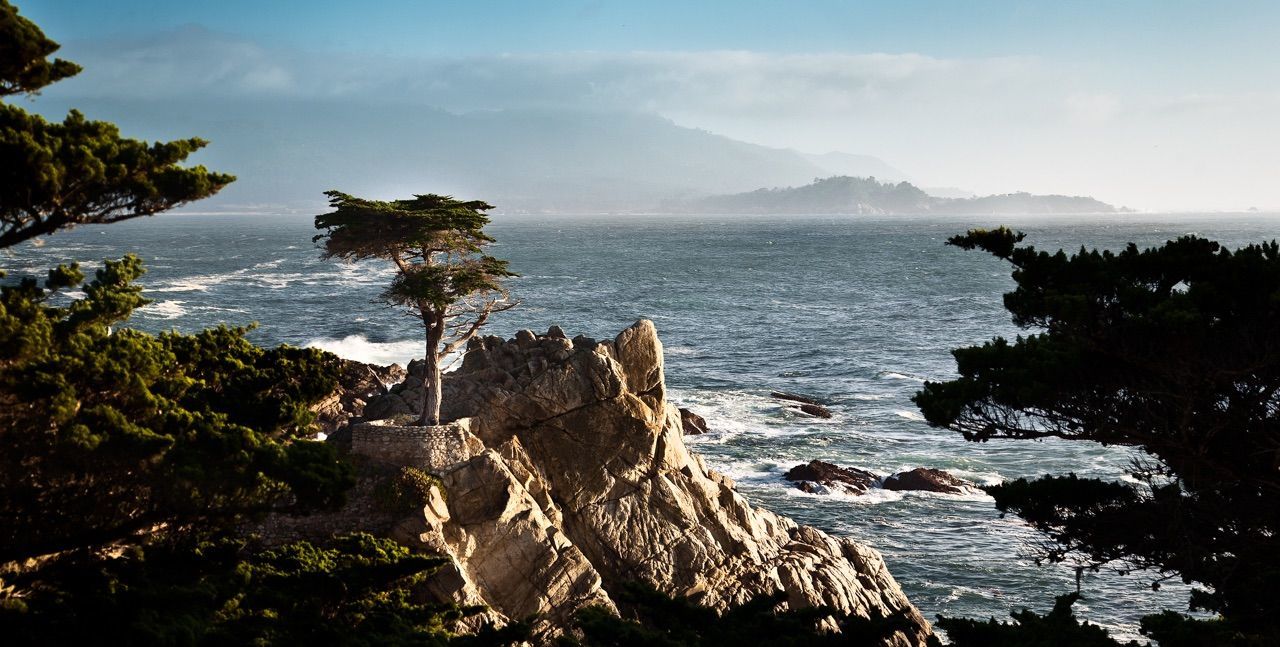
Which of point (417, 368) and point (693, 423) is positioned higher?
point (417, 368)

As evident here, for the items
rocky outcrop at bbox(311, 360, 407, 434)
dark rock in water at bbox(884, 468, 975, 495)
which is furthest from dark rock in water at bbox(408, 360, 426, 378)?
dark rock in water at bbox(884, 468, 975, 495)

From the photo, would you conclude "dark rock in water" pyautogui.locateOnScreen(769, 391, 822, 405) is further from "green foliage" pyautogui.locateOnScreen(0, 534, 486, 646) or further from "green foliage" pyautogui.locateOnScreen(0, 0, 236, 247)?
"green foliage" pyautogui.locateOnScreen(0, 0, 236, 247)

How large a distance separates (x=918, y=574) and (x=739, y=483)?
26.9 ft

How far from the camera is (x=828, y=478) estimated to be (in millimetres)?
35969

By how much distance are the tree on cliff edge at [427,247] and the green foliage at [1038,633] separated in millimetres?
14228

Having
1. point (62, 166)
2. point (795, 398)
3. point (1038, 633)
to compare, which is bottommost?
point (795, 398)

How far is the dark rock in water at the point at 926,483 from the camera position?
3591 cm

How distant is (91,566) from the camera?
1412 cm

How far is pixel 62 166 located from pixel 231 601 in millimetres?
6999

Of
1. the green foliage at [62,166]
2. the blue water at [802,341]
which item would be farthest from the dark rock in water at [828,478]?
the green foliage at [62,166]

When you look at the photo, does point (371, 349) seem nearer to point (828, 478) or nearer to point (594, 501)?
point (828, 478)

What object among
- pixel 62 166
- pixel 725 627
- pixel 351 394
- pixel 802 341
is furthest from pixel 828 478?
pixel 802 341

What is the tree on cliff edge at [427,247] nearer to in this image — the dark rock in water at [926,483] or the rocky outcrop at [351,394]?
the rocky outcrop at [351,394]

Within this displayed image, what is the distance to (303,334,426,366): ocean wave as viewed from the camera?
56.8 meters
